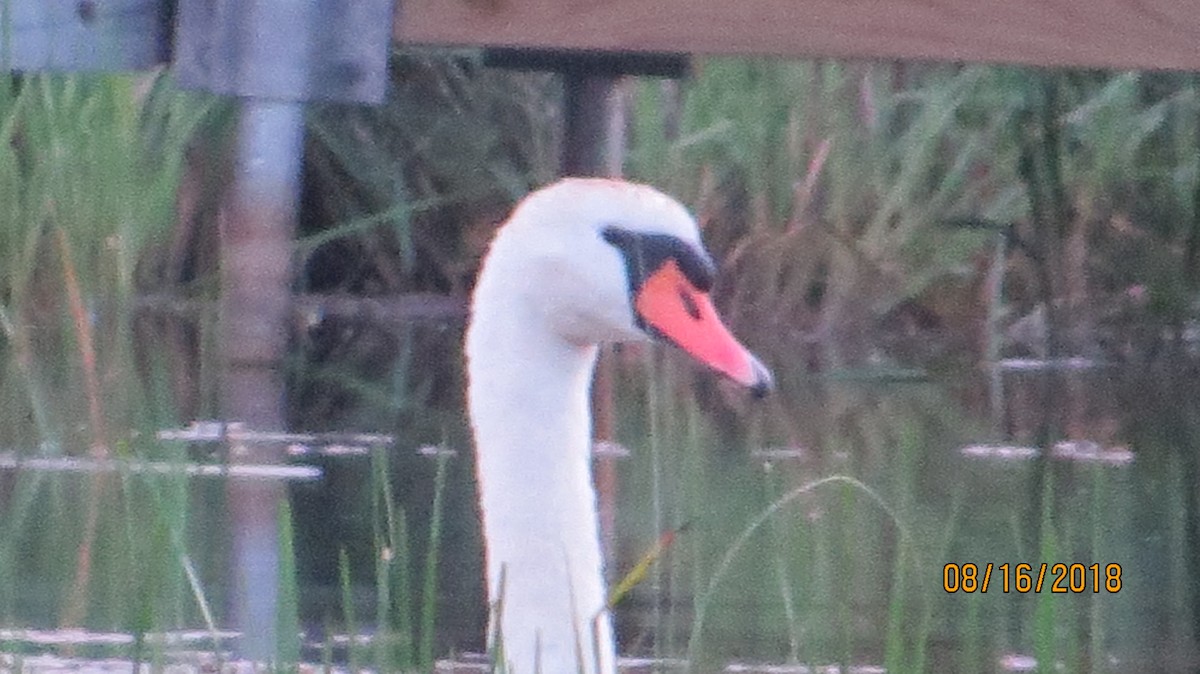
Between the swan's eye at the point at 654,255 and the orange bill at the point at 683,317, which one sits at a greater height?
the swan's eye at the point at 654,255

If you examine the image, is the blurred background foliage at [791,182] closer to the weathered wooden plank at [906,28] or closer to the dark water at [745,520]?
the dark water at [745,520]

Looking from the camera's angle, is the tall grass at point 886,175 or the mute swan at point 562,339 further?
the tall grass at point 886,175

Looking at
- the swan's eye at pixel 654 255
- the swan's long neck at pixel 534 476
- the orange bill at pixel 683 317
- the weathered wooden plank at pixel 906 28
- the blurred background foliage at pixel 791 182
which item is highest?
the blurred background foliage at pixel 791 182

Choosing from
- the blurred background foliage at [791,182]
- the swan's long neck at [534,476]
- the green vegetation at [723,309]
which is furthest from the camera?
the blurred background foliage at [791,182]

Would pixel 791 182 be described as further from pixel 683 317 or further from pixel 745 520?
pixel 683 317

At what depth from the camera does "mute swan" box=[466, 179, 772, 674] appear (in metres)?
2.37

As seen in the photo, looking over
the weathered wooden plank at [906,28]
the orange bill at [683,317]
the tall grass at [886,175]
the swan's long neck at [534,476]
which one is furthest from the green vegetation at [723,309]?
the weathered wooden plank at [906,28]

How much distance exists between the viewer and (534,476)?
7.82 feet

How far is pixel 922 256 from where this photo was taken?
5.71 m

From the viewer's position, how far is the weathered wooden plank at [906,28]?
286 cm

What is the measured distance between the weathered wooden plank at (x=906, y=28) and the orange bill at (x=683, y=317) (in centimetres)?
51

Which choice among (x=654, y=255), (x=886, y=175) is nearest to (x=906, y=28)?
(x=654, y=255)

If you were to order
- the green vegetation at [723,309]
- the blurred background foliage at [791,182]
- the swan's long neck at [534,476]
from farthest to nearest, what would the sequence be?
the blurred background foliage at [791,182], the green vegetation at [723,309], the swan's long neck at [534,476]

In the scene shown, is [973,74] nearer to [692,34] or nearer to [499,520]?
[692,34]
